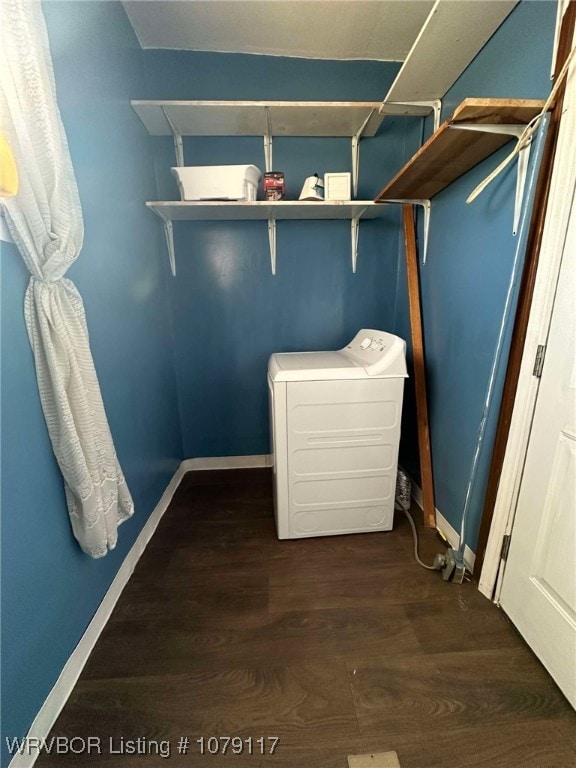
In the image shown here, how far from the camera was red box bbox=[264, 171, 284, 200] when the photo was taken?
173 cm

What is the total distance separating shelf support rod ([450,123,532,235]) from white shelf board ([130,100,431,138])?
0.74 metres

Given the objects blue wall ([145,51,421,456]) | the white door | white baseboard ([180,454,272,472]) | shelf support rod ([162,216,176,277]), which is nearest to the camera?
the white door

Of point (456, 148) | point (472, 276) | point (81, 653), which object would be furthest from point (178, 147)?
point (81, 653)

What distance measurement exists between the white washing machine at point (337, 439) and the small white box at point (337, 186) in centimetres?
80

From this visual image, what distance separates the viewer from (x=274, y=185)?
1.73m

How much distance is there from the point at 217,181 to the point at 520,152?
53.7 inches

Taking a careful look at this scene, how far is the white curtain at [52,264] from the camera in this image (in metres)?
0.74

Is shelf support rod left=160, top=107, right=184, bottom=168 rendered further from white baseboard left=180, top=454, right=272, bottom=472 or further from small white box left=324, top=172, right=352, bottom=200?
white baseboard left=180, top=454, right=272, bottom=472

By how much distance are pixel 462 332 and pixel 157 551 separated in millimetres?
1897

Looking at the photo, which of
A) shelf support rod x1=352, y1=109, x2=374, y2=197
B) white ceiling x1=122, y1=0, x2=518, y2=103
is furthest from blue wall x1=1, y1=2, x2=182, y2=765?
shelf support rod x1=352, y1=109, x2=374, y2=197

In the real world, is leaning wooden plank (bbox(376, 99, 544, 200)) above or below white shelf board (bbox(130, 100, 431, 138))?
below

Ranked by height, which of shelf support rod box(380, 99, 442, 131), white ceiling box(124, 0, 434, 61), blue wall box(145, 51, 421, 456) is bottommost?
blue wall box(145, 51, 421, 456)

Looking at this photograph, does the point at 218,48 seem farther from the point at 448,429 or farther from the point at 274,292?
the point at 448,429

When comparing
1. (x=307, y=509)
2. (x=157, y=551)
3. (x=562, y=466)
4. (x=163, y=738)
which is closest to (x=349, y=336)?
(x=307, y=509)
